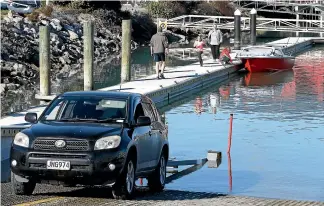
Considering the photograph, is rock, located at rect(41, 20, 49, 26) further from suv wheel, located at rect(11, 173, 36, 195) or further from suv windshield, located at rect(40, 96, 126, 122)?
suv wheel, located at rect(11, 173, 36, 195)

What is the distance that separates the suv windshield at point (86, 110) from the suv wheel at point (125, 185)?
35.9 inches

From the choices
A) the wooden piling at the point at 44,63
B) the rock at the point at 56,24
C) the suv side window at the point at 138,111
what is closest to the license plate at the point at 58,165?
the suv side window at the point at 138,111

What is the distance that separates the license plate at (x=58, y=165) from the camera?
12453 mm

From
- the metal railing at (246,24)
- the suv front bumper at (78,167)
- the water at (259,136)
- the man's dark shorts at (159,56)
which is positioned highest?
the metal railing at (246,24)

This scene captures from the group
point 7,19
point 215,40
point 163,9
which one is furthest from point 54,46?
point 163,9

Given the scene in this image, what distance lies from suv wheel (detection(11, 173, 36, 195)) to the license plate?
0.47 m

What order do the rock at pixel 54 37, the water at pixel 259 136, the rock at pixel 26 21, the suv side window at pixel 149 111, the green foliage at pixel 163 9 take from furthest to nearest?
1. the green foliage at pixel 163 9
2. the rock at pixel 26 21
3. the rock at pixel 54 37
4. the water at pixel 259 136
5. the suv side window at pixel 149 111

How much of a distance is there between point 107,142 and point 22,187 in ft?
4.48

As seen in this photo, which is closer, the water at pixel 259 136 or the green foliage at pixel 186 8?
the water at pixel 259 136

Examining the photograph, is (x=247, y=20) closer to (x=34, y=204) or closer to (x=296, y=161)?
(x=296, y=161)

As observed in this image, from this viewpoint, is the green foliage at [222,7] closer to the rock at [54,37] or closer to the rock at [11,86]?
the rock at [54,37]

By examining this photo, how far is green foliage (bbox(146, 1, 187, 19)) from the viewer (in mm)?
72250

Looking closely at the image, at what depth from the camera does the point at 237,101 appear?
105ft

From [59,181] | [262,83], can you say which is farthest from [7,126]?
[262,83]
